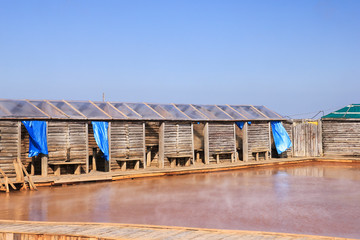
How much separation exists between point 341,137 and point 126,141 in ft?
52.5

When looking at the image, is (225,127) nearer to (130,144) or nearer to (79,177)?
(130,144)

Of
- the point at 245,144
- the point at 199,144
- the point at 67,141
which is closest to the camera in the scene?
the point at 67,141

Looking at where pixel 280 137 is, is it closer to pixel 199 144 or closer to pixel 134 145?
pixel 199 144

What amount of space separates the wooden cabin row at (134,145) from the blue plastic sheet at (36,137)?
272mm

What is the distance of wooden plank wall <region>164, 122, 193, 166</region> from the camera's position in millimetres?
25219

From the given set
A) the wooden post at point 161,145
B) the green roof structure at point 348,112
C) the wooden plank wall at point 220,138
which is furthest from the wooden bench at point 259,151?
the green roof structure at point 348,112

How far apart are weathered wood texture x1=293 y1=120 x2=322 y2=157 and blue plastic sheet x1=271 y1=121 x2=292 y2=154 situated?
44.9 inches

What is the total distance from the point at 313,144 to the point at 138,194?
60.0ft

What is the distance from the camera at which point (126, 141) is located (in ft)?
77.3

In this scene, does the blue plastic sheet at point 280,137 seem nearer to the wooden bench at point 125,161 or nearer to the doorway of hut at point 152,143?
the doorway of hut at point 152,143

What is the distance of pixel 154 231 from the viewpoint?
975 centimetres

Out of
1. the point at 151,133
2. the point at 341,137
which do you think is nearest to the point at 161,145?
the point at 151,133

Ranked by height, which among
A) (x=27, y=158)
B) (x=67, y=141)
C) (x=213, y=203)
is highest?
(x=67, y=141)

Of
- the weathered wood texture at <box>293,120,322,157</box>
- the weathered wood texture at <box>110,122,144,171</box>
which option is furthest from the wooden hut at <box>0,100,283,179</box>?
the weathered wood texture at <box>293,120,322,157</box>
